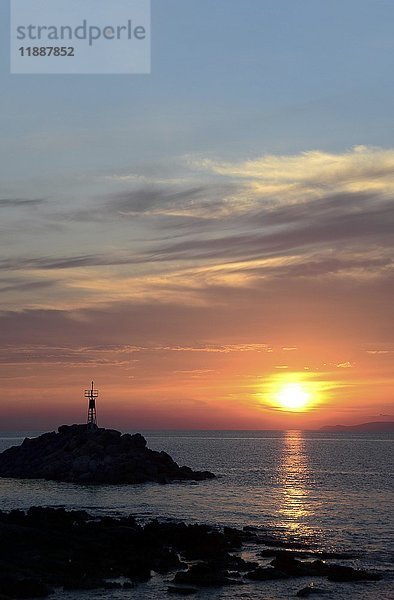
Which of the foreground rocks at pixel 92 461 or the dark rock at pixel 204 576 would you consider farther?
the foreground rocks at pixel 92 461

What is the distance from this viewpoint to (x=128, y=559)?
148 feet

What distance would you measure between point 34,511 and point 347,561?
88.1ft

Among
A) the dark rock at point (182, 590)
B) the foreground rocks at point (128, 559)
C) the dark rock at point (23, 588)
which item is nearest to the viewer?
the dark rock at point (23, 588)

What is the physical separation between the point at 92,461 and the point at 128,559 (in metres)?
53.9


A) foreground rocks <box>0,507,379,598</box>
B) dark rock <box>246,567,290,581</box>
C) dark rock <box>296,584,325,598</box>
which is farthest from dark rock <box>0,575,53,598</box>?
dark rock <box>296,584,325,598</box>

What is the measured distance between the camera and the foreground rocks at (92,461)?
95000mm

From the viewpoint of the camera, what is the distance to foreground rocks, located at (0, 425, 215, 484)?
9500 cm

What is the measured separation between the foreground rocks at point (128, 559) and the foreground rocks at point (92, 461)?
39156mm

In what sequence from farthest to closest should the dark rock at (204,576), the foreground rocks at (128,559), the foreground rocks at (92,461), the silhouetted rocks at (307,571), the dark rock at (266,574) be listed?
the foreground rocks at (92,461)
the silhouetted rocks at (307,571)
the dark rock at (266,574)
the dark rock at (204,576)
the foreground rocks at (128,559)

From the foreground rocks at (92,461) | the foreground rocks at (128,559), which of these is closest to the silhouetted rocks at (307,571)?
the foreground rocks at (128,559)

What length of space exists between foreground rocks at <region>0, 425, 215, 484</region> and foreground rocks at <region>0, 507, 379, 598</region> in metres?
39.2

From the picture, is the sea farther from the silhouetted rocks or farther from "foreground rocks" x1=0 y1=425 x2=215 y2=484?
"foreground rocks" x1=0 y1=425 x2=215 y2=484

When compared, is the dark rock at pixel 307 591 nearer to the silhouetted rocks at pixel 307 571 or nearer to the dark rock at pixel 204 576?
the silhouetted rocks at pixel 307 571

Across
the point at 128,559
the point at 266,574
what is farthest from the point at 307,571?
the point at 128,559
